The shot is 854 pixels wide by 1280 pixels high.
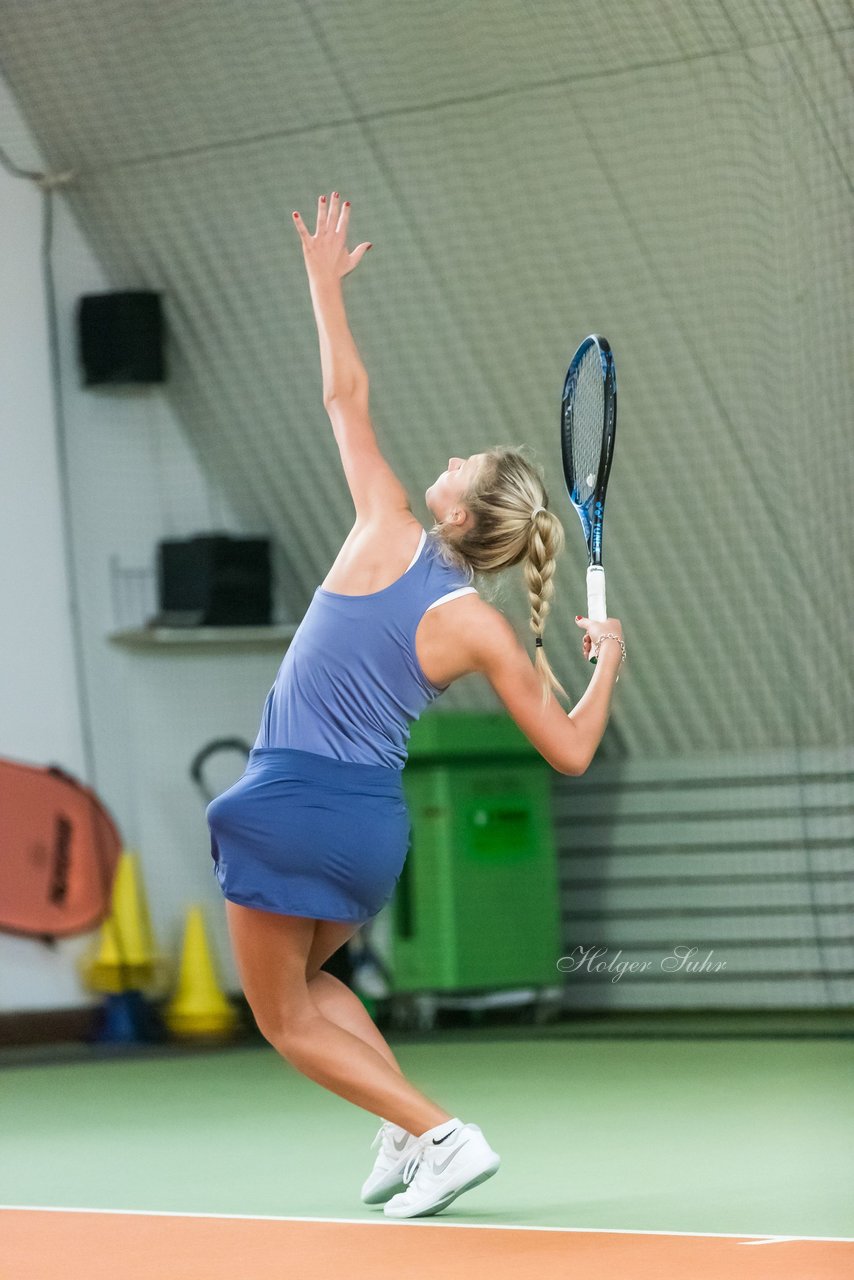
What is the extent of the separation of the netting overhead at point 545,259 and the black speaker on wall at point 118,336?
0.24 m

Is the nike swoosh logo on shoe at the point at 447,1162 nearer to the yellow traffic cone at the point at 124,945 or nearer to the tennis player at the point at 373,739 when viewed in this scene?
the tennis player at the point at 373,739

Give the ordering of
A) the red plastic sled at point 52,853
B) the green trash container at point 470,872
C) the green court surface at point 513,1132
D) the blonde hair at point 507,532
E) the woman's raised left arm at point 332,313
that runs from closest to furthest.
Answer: the blonde hair at point 507,532 < the woman's raised left arm at point 332,313 < the green court surface at point 513,1132 < the red plastic sled at point 52,853 < the green trash container at point 470,872

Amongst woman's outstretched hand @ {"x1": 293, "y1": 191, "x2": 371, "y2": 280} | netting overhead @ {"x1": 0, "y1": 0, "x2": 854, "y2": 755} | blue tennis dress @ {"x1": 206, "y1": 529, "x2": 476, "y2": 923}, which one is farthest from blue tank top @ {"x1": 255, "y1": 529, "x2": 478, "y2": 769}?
netting overhead @ {"x1": 0, "y1": 0, "x2": 854, "y2": 755}

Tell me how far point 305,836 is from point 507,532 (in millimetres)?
614

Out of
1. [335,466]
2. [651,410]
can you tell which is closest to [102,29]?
[335,466]

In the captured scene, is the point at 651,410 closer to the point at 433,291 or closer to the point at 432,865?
the point at 433,291

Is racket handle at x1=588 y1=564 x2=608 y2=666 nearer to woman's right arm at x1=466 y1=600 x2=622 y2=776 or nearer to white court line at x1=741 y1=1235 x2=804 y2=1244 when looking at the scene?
woman's right arm at x1=466 y1=600 x2=622 y2=776

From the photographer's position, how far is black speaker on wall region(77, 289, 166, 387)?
24.7 ft

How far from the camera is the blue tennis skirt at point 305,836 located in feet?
10.5

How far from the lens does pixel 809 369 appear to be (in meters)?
6.95

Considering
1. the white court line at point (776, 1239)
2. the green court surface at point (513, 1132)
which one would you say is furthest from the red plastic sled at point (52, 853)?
the white court line at point (776, 1239)

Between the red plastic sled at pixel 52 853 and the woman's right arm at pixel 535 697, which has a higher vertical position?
the woman's right arm at pixel 535 697

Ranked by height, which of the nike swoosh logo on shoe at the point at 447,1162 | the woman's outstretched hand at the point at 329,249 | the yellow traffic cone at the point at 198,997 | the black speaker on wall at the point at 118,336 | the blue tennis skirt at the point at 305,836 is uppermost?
the black speaker on wall at the point at 118,336

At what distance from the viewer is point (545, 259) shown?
7266 mm
